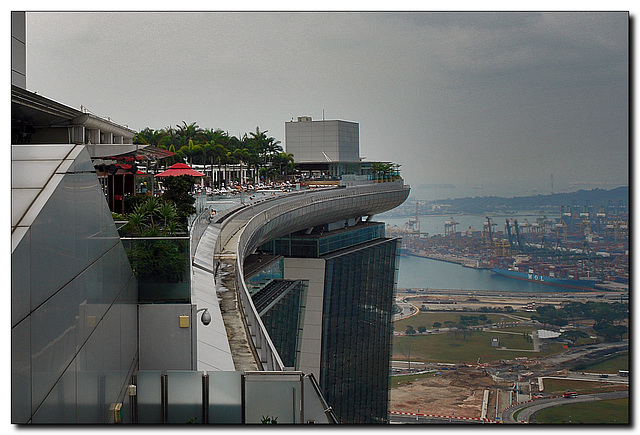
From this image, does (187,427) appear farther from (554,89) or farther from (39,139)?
(554,89)

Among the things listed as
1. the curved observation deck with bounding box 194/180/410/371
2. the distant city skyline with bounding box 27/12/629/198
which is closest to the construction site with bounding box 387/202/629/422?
the distant city skyline with bounding box 27/12/629/198

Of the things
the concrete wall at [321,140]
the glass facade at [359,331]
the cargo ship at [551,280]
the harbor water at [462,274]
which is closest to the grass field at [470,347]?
the harbor water at [462,274]

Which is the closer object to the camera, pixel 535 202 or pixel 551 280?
pixel 535 202

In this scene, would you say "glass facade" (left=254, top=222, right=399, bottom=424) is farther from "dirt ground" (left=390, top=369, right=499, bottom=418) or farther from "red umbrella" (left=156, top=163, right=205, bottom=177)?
"red umbrella" (left=156, top=163, right=205, bottom=177)

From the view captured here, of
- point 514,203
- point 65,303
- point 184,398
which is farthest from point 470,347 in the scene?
point 65,303

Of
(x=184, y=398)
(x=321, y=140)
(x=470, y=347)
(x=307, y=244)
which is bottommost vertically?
(x=470, y=347)

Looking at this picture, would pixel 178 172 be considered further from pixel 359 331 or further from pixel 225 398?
pixel 359 331
